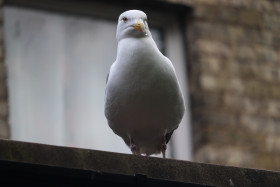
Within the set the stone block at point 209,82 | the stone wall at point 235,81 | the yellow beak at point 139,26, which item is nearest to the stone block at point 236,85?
the stone wall at point 235,81

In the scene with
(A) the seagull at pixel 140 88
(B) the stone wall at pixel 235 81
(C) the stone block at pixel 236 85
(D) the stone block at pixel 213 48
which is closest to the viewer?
(A) the seagull at pixel 140 88

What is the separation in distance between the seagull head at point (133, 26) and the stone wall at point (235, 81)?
4.95 meters

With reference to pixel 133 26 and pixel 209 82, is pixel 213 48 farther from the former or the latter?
pixel 133 26

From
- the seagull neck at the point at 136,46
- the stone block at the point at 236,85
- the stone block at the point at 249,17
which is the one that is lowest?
the seagull neck at the point at 136,46

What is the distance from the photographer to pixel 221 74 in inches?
445

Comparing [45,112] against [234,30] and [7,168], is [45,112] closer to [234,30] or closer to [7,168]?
[234,30]

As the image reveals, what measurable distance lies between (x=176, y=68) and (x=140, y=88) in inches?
228

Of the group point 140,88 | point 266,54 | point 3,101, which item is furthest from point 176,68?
point 140,88

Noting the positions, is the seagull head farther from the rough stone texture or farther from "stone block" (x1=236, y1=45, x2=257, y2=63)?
"stone block" (x1=236, y1=45, x2=257, y2=63)

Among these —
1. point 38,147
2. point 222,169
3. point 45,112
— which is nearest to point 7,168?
point 38,147

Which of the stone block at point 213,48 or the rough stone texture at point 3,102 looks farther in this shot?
the stone block at point 213,48

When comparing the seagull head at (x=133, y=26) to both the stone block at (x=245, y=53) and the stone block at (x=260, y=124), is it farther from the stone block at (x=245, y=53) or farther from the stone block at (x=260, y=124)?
the stone block at (x=245, y=53)

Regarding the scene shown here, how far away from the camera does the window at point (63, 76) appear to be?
10414 millimetres

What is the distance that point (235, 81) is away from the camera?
11.3 m
